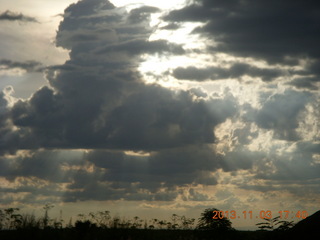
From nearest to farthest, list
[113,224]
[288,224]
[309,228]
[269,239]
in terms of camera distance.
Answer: [309,228] < [269,239] < [288,224] < [113,224]

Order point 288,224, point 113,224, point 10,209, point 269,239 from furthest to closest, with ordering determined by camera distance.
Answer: point 10,209
point 113,224
point 288,224
point 269,239

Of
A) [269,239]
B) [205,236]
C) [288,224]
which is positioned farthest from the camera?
[205,236]

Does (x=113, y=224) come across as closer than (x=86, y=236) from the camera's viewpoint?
No

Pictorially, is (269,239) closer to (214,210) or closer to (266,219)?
(266,219)

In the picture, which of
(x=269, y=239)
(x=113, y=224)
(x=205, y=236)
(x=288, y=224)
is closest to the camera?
(x=269, y=239)

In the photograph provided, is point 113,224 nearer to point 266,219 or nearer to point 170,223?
point 266,219

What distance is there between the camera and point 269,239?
4266cm

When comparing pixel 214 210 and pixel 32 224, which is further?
pixel 214 210

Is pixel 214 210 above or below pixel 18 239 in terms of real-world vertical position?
above

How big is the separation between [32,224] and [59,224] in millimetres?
4351

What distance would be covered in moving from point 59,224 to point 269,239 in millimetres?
21137

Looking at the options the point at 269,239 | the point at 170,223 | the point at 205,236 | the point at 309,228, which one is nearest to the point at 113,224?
the point at 205,236

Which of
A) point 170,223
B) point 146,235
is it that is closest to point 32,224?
point 146,235

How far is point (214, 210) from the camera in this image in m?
55.9
